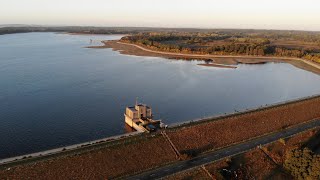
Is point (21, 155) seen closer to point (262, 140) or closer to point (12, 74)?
point (262, 140)

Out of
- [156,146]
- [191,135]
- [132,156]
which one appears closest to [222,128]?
[191,135]

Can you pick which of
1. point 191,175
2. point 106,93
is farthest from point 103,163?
point 106,93

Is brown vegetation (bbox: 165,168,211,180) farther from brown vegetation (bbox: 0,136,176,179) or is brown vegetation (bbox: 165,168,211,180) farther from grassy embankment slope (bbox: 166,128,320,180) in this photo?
brown vegetation (bbox: 0,136,176,179)

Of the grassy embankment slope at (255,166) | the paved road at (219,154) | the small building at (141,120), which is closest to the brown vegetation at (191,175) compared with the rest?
the grassy embankment slope at (255,166)

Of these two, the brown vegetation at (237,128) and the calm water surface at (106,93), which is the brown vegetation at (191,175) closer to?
the brown vegetation at (237,128)

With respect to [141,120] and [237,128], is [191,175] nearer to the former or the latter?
[237,128]

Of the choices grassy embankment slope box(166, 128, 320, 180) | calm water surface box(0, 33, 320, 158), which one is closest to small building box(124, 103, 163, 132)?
calm water surface box(0, 33, 320, 158)
